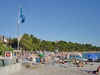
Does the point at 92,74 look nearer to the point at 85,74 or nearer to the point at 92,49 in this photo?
the point at 85,74

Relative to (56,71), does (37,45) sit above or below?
above

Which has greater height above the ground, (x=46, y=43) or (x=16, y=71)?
(x=46, y=43)


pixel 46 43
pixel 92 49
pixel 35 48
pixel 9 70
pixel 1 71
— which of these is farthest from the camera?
pixel 92 49

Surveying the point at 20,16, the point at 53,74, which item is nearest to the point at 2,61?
the point at 53,74

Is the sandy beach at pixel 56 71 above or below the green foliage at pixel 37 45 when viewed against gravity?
below

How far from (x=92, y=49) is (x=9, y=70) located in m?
163

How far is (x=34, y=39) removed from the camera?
7344 centimetres

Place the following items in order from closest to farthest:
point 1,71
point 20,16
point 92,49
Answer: point 1,71 → point 20,16 → point 92,49

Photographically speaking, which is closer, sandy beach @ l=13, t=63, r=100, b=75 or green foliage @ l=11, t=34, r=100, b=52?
sandy beach @ l=13, t=63, r=100, b=75

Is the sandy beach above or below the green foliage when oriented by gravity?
below

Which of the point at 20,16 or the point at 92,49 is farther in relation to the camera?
the point at 92,49

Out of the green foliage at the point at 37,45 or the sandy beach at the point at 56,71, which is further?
the green foliage at the point at 37,45

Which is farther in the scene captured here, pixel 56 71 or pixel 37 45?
pixel 37 45

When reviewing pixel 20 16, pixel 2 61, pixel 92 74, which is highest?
pixel 20 16
